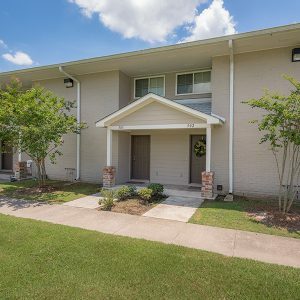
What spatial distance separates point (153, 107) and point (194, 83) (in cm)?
259

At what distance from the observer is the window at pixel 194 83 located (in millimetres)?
10305

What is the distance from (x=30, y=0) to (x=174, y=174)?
9.03m

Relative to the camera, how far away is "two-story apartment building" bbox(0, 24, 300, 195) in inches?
334

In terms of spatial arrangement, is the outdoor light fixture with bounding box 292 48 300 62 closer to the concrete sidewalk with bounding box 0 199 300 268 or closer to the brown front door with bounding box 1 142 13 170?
the concrete sidewalk with bounding box 0 199 300 268

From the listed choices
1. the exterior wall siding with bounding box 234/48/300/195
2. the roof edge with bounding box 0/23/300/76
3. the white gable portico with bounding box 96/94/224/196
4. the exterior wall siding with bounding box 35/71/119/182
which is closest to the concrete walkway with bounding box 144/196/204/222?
the white gable portico with bounding box 96/94/224/196

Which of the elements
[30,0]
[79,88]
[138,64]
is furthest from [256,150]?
[30,0]

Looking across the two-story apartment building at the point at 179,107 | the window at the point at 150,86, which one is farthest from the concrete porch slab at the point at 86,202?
the window at the point at 150,86

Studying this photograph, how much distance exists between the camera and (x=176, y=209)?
23.2 ft

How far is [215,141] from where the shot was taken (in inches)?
364

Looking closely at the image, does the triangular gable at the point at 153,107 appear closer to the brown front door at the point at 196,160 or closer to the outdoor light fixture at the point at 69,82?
the brown front door at the point at 196,160

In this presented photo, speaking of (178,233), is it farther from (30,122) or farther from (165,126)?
(30,122)

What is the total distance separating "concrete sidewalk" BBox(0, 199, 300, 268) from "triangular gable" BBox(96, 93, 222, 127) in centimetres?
391

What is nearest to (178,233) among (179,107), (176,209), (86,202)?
(176,209)

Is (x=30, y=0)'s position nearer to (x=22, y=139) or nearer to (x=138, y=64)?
(x=138, y=64)
